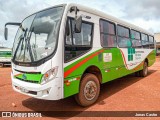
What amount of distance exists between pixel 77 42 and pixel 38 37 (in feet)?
3.63

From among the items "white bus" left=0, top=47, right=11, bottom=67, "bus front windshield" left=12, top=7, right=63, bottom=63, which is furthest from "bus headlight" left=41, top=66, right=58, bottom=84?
"white bus" left=0, top=47, right=11, bottom=67

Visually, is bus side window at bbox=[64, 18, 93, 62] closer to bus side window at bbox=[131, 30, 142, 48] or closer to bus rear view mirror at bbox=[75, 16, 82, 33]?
bus rear view mirror at bbox=[75, 16, 82, 33]

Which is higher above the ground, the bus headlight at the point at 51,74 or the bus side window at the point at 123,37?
the bus side window at the point at 123,37

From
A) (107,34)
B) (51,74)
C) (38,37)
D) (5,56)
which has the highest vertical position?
(107,34)

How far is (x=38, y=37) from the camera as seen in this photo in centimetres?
483

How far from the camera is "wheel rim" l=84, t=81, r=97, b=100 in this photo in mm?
5367

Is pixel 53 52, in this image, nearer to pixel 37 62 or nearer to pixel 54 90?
pixel 37 62

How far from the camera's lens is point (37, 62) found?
4465 mm

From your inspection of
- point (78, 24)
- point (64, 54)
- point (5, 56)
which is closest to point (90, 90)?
point (64, 54)

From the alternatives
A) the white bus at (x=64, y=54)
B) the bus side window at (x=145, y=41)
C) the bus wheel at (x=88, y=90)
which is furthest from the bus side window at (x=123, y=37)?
the bus wheel at (x=88, y=90)

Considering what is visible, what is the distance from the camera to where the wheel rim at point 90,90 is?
537 cm

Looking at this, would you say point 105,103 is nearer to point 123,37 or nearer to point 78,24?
point 78,24

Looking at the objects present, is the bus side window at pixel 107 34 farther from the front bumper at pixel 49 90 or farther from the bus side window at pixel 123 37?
the front bumper at pixel 49 90

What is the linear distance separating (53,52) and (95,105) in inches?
93.1
